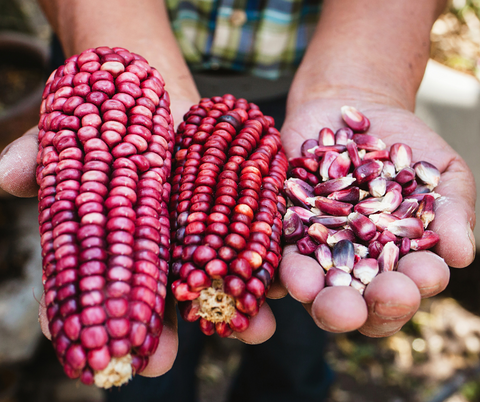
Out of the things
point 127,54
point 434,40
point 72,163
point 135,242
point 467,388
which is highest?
point 127,54

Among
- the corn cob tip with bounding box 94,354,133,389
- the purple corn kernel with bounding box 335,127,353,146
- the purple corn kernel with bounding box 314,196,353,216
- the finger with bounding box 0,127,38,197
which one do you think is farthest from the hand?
the finger with bounding box 0,127,38,197

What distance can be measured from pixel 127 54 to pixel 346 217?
1.00 meters

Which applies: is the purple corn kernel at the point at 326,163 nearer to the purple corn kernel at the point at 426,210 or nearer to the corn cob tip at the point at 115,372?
the purple corn kernel at the point at 426,210

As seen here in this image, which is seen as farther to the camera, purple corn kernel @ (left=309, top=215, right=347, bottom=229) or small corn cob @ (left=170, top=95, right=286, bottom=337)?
purple corn kernel @ (left=309, top=215, right=347, bottom=229)

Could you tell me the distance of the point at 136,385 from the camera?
2.19 metres

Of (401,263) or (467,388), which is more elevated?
(401,263)

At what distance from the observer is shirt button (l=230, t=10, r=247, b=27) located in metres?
2.12

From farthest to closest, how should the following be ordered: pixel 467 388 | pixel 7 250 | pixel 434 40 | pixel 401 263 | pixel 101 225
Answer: pixel 434 40 → pixel 467 388 → pixel 7 250 → pixel 401 263 → pixel 101 225

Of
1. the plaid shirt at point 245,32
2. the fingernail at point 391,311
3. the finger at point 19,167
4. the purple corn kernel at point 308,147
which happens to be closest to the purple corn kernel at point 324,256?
the fingernail at point 391,311

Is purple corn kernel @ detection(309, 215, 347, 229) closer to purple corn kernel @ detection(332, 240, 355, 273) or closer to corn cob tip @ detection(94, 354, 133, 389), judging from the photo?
purple corn kernel @ detection(332, 240, 355, 273)

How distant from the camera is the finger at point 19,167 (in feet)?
4.71

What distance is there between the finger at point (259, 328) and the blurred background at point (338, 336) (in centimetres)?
180

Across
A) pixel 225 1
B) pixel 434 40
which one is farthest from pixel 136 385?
pixel 434 40

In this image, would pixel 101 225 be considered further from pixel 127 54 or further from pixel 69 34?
pixel 69 34
